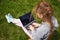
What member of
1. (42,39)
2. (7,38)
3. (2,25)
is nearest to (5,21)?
(2,25)

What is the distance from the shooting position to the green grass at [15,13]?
392cm

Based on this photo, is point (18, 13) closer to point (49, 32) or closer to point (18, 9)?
point (18, 9)

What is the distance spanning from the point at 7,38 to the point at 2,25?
1.03 ft

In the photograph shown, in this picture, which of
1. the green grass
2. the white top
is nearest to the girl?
the white top

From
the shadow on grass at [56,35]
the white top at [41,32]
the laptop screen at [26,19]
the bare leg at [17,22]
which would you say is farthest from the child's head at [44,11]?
the shadow on grass at [56,35]

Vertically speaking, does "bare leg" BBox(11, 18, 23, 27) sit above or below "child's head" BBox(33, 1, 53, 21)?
above

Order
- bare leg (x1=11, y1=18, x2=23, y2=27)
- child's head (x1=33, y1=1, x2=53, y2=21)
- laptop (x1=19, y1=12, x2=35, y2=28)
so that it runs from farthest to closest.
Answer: bare leg (x1=11, y1=18, x2=23, y2=27), laptop (x1=19, y1=12, x2=35, y2=28), child's head (x1=33, y1=1, x2=53, y2=21)

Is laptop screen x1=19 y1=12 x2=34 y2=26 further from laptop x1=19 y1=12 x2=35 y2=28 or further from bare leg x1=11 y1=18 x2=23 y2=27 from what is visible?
bare leg x1=11 y1=18 x2=23 y2=27

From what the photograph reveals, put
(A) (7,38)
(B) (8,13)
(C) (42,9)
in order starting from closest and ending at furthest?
(C) (42,9) → (A) (7,38) → (B) (8,13)

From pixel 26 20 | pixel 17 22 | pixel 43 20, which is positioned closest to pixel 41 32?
pixel 43 20

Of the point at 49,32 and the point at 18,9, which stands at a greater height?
the point at 18,9

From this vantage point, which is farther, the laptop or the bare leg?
the bare leg

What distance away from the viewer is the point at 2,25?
404 centimetres

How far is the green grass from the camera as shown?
12.9 feet
